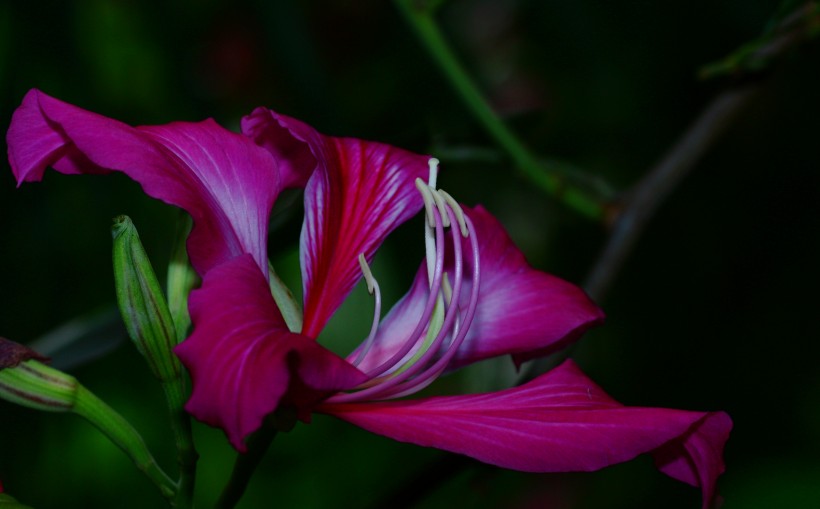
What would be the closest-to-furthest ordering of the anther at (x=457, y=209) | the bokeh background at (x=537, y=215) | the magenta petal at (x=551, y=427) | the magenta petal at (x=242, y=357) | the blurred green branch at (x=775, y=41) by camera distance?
1. the magenta petal at (x=242, y=357)
2. the magenta petal at (x=551, y=427)
3. the anther at (x=457, y=209)
4. the blurred green branch at (x=775, y=41)
5. the bokeh background at (x=537, y=215)

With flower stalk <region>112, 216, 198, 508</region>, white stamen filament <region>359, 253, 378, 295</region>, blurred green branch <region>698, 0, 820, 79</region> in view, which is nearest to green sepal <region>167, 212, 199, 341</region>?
flower stalk <region>112, 216, 198, 508</region>

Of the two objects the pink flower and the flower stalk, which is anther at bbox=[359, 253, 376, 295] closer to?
the pink flower

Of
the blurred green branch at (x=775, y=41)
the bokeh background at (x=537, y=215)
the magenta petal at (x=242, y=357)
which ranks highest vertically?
the blurred green branch at (x=775, y=41)

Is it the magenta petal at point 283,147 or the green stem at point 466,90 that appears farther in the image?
the green stem at point 466,90

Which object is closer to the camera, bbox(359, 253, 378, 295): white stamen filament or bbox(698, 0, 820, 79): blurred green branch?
bbox(359, 253, 378, 295): white stamen filament

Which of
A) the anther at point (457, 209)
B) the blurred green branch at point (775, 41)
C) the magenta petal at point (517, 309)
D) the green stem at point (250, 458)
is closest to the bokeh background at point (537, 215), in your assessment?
the blurred green branch at point (775, 41)

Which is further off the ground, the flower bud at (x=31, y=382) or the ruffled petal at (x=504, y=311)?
the ruffled petal at (x=504, y=311)

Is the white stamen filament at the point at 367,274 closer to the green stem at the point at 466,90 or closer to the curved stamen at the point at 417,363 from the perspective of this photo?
the curved stamen at the point at 417,363

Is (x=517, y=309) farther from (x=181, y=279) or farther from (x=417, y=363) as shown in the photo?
(x=181, y=279)
